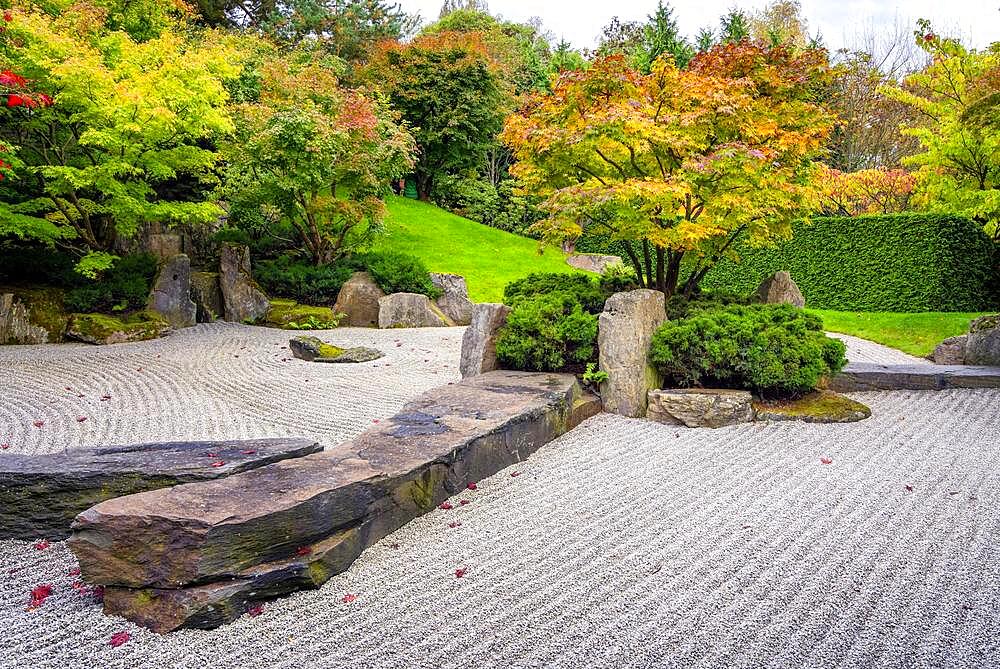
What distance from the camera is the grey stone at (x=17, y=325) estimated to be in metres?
10.3

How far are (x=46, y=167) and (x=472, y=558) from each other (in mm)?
9951

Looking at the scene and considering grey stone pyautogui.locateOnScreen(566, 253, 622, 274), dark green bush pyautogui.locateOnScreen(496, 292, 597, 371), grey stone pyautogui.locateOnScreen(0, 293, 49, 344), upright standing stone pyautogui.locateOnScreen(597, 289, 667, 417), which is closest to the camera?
upright standing stone pyautogui.locateOnScreen(597, 289, 667, 417)

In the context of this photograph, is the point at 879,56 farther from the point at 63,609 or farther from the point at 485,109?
the point at 63,609

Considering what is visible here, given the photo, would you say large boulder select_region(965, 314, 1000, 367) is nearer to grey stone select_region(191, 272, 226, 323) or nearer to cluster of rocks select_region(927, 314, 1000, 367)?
cluster of rocks select_region(927, 314, 1000, 367)

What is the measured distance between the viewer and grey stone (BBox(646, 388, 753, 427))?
19.0ft

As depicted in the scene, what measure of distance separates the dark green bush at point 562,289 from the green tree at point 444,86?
15.5 metres

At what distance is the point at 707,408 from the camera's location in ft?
19.0

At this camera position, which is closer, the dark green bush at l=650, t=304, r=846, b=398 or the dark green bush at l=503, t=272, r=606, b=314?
the dark green bush at l=650, t=304, r=846, b=398

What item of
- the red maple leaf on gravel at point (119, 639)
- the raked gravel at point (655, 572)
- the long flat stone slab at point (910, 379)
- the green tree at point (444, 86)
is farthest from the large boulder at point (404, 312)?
the red maple leaf on gravel at point (119, 639)

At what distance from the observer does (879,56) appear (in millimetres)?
25062

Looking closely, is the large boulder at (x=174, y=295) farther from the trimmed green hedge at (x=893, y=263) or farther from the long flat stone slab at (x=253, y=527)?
Answer: the trimmed green hedge at (x=893, y=263)

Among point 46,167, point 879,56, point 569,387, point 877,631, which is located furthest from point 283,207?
point 879,56

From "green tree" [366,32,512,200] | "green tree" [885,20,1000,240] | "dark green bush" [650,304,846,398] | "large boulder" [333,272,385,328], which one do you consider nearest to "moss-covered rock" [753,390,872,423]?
"dark green bush" [650,304,846,398]

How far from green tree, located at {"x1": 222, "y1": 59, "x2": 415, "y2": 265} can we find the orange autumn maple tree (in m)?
6.70
